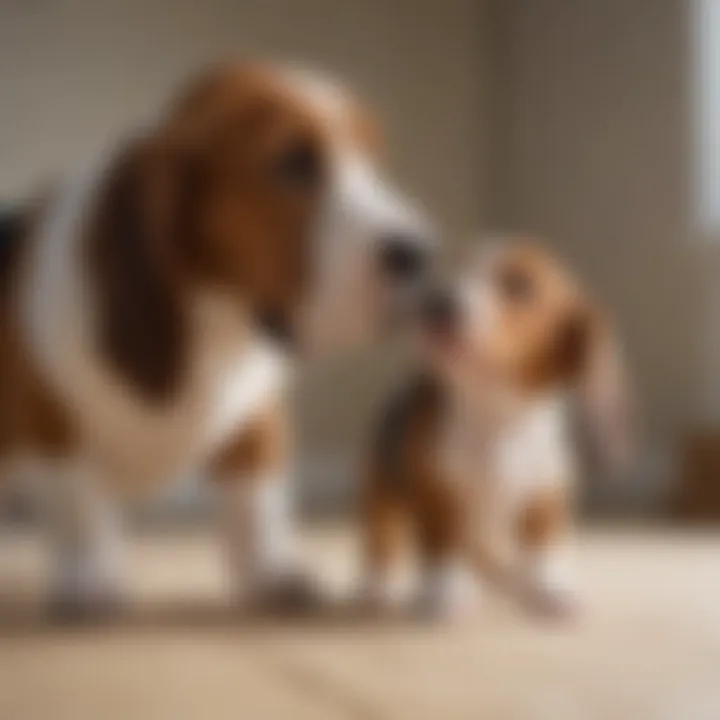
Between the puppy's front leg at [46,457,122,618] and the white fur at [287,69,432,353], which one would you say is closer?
the white fur at [287,69,432,353]

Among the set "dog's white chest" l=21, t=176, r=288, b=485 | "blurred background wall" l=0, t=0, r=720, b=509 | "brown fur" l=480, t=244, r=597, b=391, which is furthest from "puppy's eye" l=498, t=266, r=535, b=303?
"blurred background wall" l=0, t=0, r=720, b=509

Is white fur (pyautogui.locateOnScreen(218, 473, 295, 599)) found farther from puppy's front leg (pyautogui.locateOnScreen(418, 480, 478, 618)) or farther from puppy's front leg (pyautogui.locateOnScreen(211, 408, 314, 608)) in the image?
puppy's front leg (pyautogui.locateOnScreen(418, 480, 478, 618))

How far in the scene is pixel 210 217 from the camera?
1.15 meters

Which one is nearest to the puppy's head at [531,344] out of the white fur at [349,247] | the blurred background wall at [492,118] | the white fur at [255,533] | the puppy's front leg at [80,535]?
the white fur at [349,247]

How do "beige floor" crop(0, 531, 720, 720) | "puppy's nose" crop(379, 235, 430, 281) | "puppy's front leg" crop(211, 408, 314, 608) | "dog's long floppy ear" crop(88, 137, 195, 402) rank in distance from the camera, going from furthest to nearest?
"puppy's front leg" crop(211, 408, 314, 608), "dog's long floppy ear" crop(88, 137, 195, 402), "puppy's nose" crop(379, 235, 430, 281), "beige floor" crop(0, 531, 720, 720)

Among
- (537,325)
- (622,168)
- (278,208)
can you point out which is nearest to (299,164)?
(278,208)

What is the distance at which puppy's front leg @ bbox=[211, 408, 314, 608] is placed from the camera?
4.19 feet

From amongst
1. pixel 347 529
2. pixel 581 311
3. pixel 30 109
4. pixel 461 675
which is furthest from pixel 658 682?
pixel 30 109

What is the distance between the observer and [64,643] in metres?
1.08

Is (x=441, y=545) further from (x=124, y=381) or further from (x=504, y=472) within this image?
(x=124, y=381)

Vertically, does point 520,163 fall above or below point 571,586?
above

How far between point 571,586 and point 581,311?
241mm

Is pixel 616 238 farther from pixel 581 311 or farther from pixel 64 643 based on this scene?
pixel 64 643

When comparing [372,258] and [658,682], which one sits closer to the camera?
[658,682]
